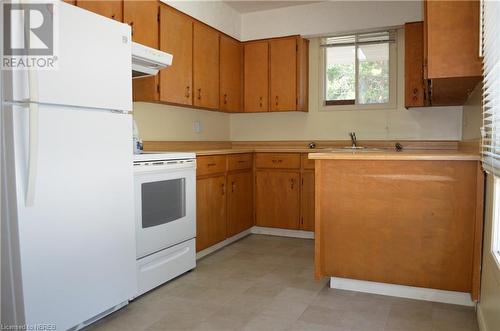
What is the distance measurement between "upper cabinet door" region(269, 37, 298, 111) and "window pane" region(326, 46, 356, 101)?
437mm

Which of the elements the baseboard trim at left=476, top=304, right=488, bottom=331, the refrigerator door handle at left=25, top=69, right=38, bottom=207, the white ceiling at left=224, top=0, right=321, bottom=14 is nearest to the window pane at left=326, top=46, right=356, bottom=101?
the white ceiling at left=224, top=0, right=321, bottom=14

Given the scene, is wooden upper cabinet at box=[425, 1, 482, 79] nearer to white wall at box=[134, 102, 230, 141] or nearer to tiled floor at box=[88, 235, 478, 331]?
tiled floor at box=[88, 235, 478, 331]

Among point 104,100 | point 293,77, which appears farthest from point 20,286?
point 293,77

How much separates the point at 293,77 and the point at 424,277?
105 inches

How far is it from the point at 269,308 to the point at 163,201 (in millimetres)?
992

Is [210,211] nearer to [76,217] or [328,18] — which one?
[76,217]

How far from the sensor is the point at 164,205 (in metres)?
2.79

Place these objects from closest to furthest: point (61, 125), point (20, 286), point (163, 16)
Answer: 1. point (20, 286)
2. point (61, 125)
3. point (163, 16)

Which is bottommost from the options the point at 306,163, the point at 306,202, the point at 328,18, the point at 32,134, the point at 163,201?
the point at 306,202

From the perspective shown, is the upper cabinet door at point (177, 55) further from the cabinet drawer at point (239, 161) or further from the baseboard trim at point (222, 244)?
the baseboard trim at point (222, 244)

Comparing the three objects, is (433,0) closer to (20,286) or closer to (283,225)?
(20,286)

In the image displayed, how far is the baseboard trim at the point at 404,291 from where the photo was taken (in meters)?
2.44

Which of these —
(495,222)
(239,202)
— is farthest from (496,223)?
(239,202)

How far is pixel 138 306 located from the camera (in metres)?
2.45
